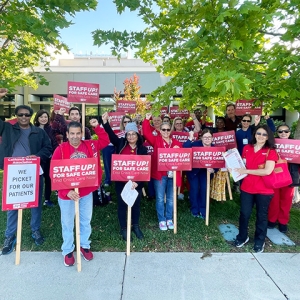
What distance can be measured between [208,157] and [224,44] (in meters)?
1.91

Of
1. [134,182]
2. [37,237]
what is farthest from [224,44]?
[37,237]

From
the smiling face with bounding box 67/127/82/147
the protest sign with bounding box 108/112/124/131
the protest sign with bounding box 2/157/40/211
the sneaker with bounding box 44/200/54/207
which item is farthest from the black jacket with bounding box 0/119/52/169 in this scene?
the protest sign with bounding box 108/112/124/131

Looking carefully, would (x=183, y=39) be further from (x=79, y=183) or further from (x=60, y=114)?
(x=79, y=183)

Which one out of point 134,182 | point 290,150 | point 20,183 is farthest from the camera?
point 290,150

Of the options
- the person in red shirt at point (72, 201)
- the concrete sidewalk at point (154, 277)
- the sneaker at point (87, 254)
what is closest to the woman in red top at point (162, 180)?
the concrete sidewalk at point (154, 277)

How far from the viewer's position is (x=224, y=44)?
13.1 feet

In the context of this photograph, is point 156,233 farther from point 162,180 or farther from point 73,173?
point 73,173

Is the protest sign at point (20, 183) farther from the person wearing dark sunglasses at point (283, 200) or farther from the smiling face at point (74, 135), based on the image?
the person wearing dark sunglasses at point (283, 200)

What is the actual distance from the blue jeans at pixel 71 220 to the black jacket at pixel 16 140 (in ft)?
3.12

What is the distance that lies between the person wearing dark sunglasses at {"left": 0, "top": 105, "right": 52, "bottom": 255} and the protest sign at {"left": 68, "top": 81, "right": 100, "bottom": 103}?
4.27ft

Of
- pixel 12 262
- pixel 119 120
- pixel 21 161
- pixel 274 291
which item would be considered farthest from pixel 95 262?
pixel 119 120

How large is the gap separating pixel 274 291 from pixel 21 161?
360 centimetres

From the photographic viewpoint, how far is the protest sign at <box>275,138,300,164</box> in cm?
425

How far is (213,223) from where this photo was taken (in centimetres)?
482
